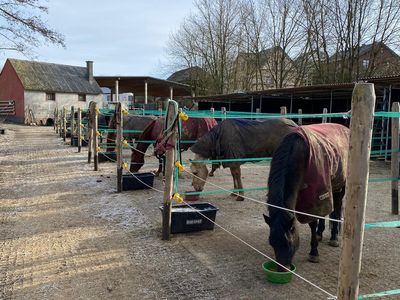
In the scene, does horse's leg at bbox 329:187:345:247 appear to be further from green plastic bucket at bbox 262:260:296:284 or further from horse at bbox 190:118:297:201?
horse at bbox 190:118:297:201

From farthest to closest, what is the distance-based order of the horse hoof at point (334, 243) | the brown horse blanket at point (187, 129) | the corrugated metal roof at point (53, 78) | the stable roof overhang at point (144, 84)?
the corrugated metal roof at point (53, 78) → the stable roof overhang at point (144, 84) → the brown horse blanket at point (187, 129) → the horse hoof at point (334, 243)

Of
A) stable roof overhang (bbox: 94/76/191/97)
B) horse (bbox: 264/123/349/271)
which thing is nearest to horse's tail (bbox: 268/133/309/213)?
horse (bbox: 264/123/349/271)

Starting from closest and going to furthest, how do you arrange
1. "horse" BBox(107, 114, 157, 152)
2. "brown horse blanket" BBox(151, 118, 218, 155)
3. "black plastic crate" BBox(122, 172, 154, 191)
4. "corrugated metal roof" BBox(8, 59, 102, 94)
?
"black plastic crate" BBox(122, 172, 154, 191) → "brown horse blanket" BBox(151, 118, 218, 155) → "horse" BBox(107, 114, 157, 152) → "corrugated metal roof" BBox(8, 59, 102, 94)

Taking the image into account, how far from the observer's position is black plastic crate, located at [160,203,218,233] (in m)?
4.67

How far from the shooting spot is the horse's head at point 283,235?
3115mm

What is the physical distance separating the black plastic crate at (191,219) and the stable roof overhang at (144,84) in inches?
1065

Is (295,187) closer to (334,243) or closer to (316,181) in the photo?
(316,181)

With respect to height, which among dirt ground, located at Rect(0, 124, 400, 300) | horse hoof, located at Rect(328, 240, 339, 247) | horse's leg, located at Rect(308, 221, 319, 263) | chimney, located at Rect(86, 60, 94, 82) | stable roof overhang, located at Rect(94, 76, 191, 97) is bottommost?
dirt ground, located at Rect(0, 124, 400, 300)

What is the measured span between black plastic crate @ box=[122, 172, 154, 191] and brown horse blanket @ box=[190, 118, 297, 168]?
4.53ft

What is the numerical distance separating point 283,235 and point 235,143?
3.39 m

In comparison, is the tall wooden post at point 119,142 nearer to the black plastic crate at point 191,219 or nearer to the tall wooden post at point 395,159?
the black plastic crate at point 191,219

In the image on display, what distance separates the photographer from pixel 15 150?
13.9m

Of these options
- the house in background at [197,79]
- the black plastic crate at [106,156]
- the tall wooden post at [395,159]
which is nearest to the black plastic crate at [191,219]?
the tall wooden post at [395,159]

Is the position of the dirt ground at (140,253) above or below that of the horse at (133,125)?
below
